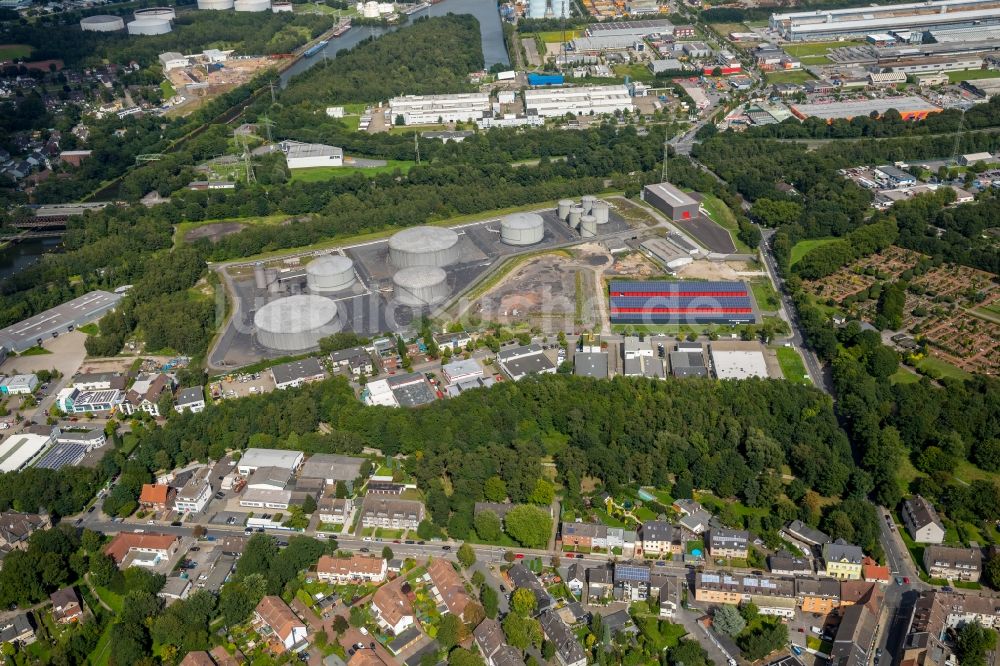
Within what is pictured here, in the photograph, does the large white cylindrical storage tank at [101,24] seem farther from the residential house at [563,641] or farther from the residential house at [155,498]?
the residential house at [563,641]

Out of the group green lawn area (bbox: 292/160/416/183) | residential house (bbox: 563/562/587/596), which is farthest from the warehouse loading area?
residential house (bbox: 563/562/587/596)

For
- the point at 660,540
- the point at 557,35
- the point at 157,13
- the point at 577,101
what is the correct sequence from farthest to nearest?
the point at 157,13
the point at 557,35
the point at 577,101
the point at 660,540

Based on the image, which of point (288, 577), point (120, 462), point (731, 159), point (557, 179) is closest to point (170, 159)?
point (557, 179)

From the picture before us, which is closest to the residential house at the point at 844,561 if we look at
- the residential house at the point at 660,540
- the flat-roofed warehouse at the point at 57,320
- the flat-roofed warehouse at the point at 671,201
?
the residential house at the point at 660,540

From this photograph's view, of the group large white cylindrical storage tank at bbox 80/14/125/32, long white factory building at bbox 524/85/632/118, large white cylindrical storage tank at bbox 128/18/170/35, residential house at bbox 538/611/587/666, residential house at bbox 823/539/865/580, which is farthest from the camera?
large white cylindrical storage tank at bbox 80/14/125/32

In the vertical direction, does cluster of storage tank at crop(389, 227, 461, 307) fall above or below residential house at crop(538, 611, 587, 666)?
above

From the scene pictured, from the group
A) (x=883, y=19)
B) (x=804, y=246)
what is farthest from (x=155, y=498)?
(x=883, y=19)

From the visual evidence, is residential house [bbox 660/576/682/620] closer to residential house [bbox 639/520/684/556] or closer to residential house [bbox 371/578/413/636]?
residential house [bbox 639/520/684/556]

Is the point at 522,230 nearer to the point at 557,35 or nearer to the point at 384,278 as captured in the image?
the point at 384,278
